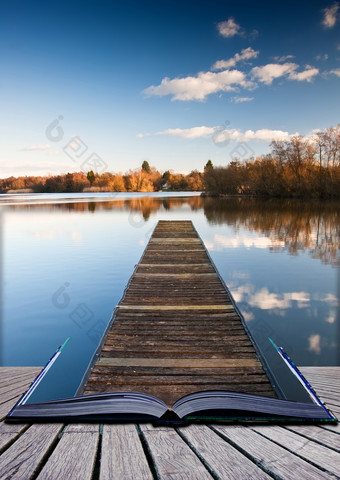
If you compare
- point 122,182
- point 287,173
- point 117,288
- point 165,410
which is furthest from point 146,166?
point 165,410

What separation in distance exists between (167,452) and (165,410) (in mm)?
484

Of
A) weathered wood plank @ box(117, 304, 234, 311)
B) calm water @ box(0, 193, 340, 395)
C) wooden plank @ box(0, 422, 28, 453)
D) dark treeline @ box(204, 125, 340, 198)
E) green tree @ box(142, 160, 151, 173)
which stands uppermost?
green tree @ box(142, 160, 151, 173)

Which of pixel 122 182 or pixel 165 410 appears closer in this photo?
pixel 165 410

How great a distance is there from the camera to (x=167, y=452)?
1662mm

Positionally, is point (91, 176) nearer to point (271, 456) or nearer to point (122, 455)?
point (122, 455)

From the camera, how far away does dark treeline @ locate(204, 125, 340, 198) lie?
143 feet

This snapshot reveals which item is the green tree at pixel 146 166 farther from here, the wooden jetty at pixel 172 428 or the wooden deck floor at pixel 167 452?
the wooden deck floor at pixel 167 452

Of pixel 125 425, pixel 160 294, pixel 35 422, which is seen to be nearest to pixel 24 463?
pixel 35 422

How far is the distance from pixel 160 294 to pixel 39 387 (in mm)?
2975

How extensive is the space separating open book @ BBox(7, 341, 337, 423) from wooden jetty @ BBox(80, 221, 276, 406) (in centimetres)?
107

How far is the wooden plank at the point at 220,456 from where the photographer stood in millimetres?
1479

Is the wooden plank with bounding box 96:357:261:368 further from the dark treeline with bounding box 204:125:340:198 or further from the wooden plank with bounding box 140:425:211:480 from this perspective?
the dark treeline with bounding box 204:125:340:198

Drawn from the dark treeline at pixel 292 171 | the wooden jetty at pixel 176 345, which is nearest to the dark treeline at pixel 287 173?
the dark treeline at pixel 292 171

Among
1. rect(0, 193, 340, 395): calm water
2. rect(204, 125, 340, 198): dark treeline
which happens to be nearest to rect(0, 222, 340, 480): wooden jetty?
rect(0, 193, 340, 395): calm water
